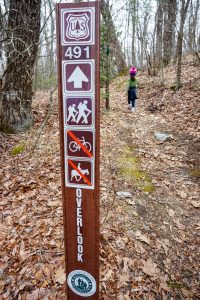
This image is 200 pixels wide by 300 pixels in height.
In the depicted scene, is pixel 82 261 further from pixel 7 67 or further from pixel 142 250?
pixel 7 67

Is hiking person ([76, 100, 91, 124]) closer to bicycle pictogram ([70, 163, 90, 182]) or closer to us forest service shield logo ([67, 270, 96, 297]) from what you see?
bicycle pictogram ([70, 163, 90, 182])

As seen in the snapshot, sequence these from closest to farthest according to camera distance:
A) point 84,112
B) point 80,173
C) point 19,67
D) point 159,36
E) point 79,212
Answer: point 84,112
point 80,173
point 79,212
point 19,67
point 159,36

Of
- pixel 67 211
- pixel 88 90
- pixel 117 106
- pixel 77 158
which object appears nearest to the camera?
pixel 88 90

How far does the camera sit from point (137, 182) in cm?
510

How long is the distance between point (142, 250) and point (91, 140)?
2.36 meters

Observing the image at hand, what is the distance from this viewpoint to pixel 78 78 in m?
1.81

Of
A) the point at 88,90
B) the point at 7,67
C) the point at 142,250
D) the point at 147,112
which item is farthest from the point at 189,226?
the point at 147,112

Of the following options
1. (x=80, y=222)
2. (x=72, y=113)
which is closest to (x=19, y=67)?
A: (x=72, y=113)

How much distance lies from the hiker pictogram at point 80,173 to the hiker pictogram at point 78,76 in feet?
1.92

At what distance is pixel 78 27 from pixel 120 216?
3160 millimetres

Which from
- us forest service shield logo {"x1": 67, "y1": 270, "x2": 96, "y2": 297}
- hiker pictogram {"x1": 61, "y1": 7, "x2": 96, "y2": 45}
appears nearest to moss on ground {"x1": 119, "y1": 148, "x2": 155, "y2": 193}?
us forest service shield logo {"x1": 67, "y1": 270, "x2": 96, "y2": 297}

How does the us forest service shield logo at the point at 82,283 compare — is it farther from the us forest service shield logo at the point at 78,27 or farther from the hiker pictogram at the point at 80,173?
Result: the us forest service shield logo at the point at 78,27

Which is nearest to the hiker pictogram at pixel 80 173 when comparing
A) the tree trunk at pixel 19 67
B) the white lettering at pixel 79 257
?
the white lettering at pixel 79 257

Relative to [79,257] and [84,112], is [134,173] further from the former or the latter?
[84,112]
